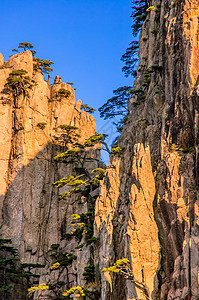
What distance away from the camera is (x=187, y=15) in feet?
118

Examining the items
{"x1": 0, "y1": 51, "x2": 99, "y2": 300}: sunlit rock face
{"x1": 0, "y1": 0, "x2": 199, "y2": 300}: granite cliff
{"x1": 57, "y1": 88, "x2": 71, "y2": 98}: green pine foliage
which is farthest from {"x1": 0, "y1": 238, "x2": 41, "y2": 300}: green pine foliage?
{"x1": 57, "y1": 88, "x2": 71, "y2": 98}: green pine foliage

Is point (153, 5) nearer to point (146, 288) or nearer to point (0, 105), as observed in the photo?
point (0, 105)

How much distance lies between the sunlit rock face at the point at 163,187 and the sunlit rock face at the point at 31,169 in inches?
571

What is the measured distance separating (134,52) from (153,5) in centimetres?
1067

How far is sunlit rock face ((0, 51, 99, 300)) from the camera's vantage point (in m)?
52.8

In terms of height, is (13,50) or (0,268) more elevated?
(13,50)

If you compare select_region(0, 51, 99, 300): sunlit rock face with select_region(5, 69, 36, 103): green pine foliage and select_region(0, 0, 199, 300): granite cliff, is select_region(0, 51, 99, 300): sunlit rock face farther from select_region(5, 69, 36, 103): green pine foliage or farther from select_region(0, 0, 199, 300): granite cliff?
select_region(5, 69, 36, 103): green pine foliage

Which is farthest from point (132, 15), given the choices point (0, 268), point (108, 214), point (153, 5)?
point (0, 268)

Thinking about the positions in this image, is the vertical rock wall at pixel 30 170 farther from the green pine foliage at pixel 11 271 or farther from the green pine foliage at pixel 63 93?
the green pine foliage at pixel 63 93

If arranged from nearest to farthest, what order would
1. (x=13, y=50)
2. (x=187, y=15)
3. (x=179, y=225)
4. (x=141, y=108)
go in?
(x=179, y=225) → (x=187, y=15) → (x=141, y=108) → (x=13, y=50)

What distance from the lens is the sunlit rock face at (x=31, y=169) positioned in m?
52.8

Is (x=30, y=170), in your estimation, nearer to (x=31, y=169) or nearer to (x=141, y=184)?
(x=31, y=169)

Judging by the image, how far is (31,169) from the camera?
184 feet

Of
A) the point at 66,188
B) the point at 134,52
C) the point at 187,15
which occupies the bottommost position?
the point at 66,188
